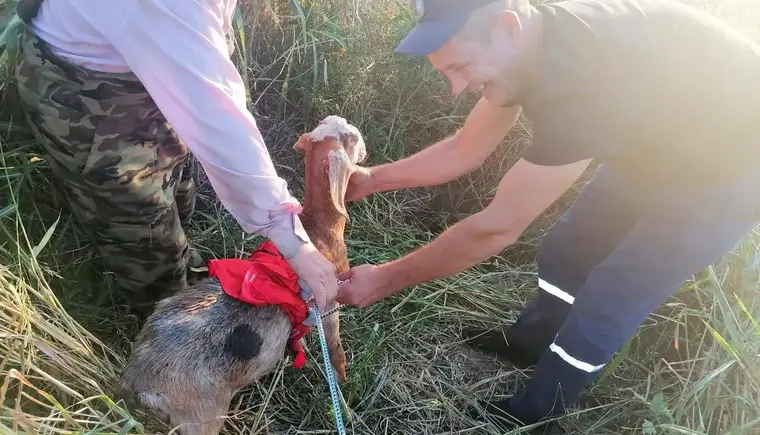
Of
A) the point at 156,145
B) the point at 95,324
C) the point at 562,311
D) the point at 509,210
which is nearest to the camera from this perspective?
the point at 509,210

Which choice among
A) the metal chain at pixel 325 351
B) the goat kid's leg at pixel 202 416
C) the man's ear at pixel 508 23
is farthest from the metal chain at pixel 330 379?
the man's ear at pixel 508 23

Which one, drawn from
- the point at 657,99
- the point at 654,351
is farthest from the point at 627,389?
the point at 657,99

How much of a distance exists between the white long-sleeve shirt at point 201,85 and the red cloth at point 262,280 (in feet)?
1.11

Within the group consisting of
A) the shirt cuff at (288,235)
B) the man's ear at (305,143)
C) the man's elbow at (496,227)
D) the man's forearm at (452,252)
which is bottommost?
the man's forearm at (452,252)

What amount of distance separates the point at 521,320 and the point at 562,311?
0.29m

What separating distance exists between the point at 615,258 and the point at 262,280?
5.76ft

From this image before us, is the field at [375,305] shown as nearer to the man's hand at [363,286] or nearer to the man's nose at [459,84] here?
the man's hand at [363,286]

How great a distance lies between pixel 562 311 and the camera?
373 cm

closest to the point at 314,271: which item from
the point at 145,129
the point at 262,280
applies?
the point at 262,280

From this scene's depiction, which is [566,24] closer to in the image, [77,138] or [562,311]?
[562,311]

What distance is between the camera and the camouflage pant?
270cm

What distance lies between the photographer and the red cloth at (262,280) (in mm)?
2840

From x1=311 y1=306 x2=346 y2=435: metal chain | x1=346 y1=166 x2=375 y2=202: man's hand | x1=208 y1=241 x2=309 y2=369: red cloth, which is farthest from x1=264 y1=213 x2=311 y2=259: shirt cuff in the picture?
x1=346 y1=166 x2=375 y2=202: man's hand

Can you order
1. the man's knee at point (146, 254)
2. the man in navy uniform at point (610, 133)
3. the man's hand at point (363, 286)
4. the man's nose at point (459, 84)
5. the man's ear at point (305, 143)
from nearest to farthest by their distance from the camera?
the man in navy uniform at point (610, 133), the man's nose at point (459, 84), the man's hand at point (363, 286), the man's knee at point (146, 254), the man's ear at point (305, 143)
